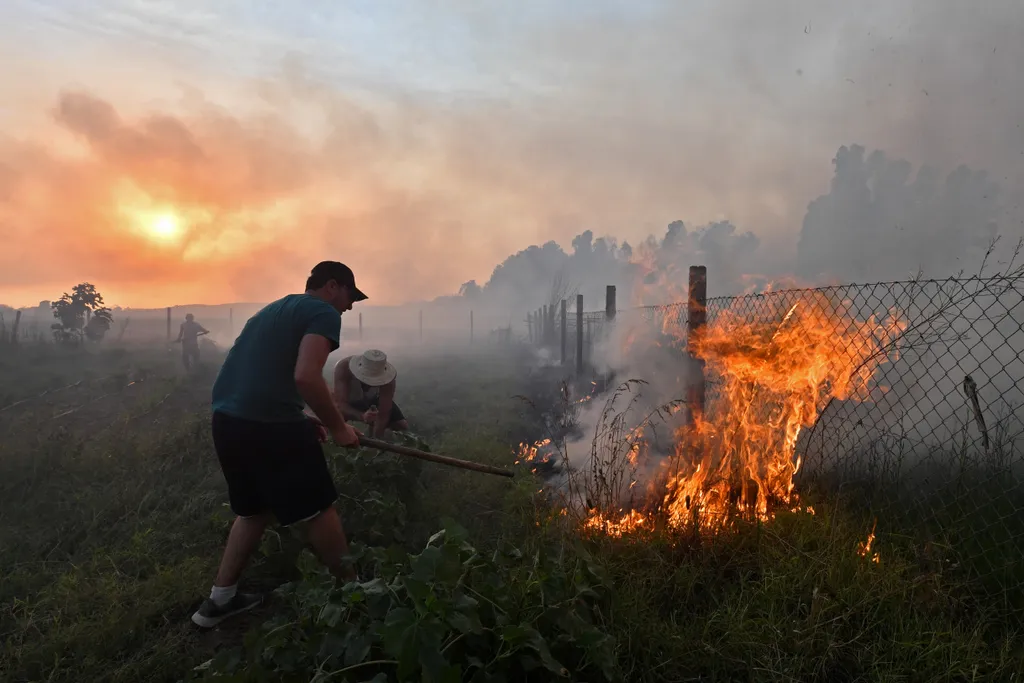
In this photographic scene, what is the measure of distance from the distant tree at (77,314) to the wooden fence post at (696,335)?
20.2 meters

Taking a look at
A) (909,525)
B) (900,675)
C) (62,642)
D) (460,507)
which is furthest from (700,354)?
(62,642)

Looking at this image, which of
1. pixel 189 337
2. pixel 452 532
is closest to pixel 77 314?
pixel 189 337

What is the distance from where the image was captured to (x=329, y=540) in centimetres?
318

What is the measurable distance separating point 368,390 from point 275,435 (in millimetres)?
3013

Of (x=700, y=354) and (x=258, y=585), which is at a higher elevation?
(x=700, y=354)

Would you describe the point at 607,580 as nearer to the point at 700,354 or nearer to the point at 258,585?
the point at 258,585

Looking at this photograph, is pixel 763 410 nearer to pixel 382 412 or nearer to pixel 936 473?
pixel 936 473

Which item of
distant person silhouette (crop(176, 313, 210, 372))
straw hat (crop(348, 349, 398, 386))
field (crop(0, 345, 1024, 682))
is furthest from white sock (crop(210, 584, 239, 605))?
distant person silhouette (crop(176, 313, 210, 372))

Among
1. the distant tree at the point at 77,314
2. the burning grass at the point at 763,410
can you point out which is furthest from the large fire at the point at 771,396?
the distant tree at the point at 77,314

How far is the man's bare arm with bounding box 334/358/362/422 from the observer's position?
5.84 meters

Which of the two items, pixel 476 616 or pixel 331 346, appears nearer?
pixel 476 616

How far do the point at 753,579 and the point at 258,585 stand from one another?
10.4 feet

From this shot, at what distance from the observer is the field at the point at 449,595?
75.6 inches

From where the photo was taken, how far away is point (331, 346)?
3107mm
